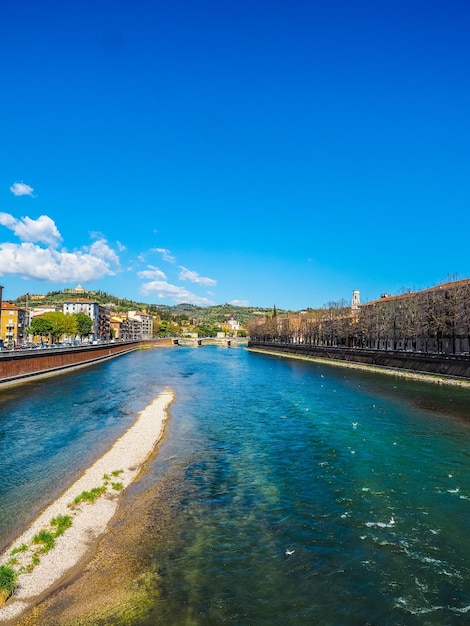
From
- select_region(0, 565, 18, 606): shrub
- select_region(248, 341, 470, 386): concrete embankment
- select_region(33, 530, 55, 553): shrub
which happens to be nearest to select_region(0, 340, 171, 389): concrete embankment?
select_region(33, 530, 55, 553): shrub

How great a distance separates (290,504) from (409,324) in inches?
3068

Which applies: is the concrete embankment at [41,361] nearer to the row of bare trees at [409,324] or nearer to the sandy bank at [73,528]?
the sandy bank at [73,528]

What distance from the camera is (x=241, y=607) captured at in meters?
10.2

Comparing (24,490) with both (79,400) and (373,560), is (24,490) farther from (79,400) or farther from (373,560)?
(79,400)

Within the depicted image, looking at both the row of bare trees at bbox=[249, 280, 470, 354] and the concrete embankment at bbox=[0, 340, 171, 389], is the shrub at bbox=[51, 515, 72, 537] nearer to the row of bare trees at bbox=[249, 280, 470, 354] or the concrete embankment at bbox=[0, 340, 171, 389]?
the concrete embankment at bbox=[0, 340, 171, 389]

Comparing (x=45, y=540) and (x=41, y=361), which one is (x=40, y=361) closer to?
(x=41, y=361)

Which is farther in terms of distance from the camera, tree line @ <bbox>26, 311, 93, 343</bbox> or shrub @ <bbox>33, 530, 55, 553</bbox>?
tree line @ <bbox>26, 311, 93, 343</bbox>

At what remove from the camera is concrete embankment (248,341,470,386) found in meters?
54.9

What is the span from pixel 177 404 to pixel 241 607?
32.2 m

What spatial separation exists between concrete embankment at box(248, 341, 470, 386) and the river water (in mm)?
18086

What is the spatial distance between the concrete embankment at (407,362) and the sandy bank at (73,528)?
43858 mm

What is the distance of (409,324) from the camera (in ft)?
285

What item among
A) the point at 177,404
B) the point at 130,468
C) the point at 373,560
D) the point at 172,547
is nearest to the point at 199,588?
the point at 172,547

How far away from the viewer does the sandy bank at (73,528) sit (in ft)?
Answer: 35.2
